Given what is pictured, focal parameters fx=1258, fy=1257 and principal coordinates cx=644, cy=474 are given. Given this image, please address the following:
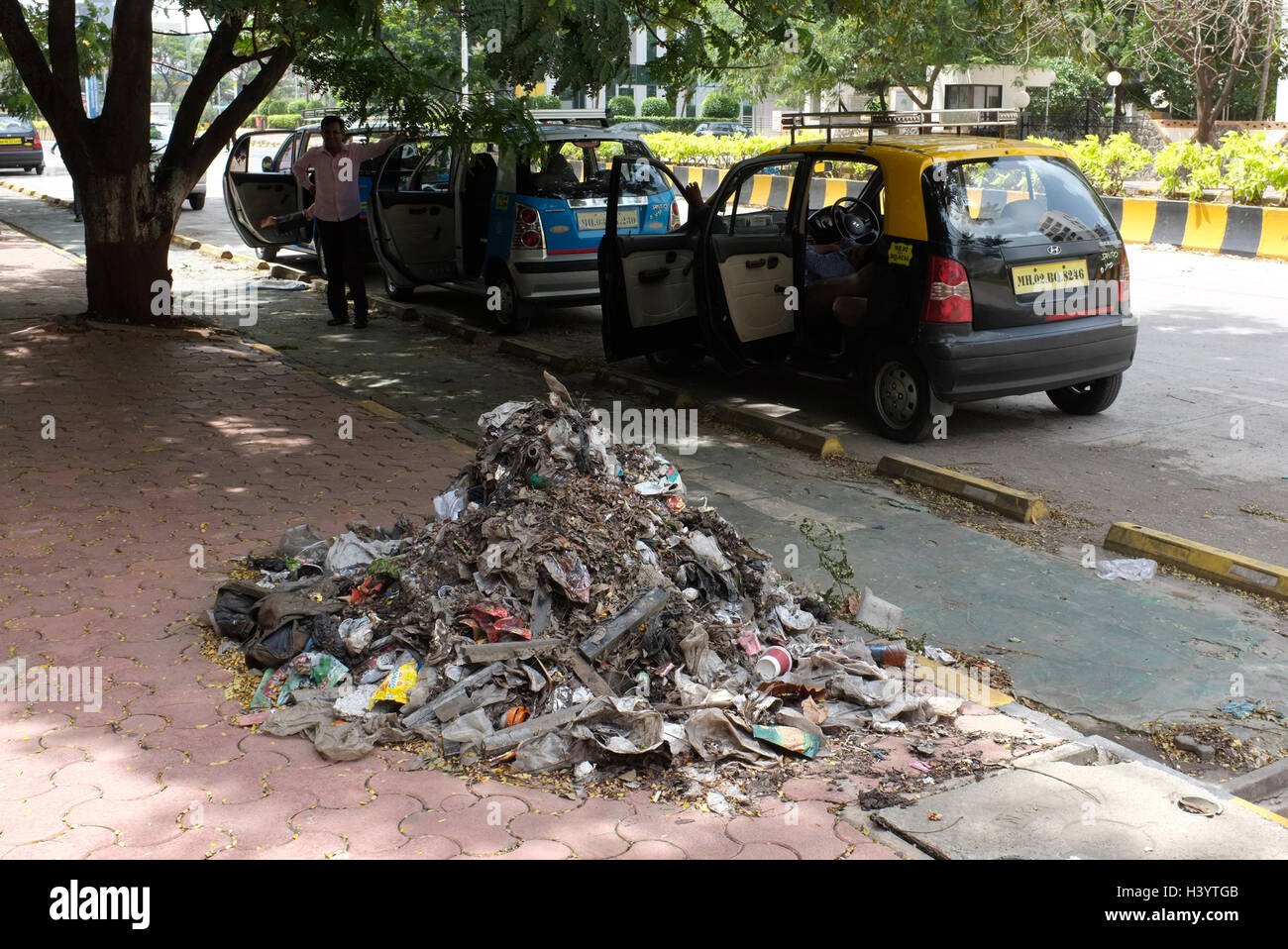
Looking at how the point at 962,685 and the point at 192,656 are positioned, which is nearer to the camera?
the point at 962,685

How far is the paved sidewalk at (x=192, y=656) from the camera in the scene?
3645mm

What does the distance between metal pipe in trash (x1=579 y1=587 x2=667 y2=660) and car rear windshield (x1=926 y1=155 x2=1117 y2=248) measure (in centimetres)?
398

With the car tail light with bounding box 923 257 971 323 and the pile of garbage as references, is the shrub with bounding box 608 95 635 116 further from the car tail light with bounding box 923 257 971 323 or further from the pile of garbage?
the pile of garbage

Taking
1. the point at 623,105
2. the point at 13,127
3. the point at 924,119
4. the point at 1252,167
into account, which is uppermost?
the point at 623,105

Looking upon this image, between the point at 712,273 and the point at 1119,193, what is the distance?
1369 centimetres

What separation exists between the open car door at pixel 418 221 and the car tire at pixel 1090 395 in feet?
21.8

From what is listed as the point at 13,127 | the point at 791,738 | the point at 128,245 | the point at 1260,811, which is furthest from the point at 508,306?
the point at 13,127

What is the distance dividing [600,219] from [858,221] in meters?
3.94

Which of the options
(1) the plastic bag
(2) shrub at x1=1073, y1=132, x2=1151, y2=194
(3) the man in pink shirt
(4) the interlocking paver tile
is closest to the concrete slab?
(4) the interlocking paver tile

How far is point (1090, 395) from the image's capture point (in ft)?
29.1

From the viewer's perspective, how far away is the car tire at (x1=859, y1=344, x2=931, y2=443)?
808cm

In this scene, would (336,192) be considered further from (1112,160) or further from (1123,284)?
(1112,160)

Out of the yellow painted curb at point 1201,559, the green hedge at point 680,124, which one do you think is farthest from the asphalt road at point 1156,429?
the green hedge at point 680,124

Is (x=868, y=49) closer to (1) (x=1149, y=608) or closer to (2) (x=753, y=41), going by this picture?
(2) (x=753, y=41)
